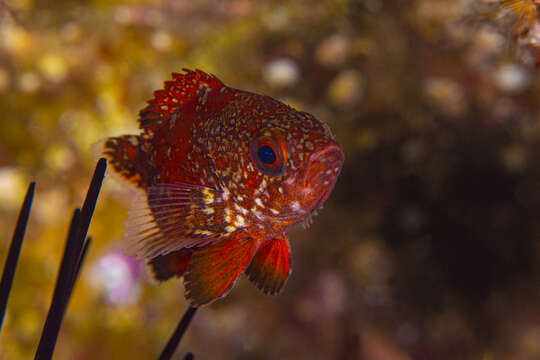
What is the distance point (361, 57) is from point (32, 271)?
3.89 metres

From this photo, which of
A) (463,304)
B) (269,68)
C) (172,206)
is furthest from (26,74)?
(463,304)

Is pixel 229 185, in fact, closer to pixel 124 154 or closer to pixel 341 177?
pixel 124 154

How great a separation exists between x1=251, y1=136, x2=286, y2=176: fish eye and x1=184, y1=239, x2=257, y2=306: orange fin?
0.67ft

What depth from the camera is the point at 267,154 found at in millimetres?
943

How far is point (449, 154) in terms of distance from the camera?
3.90 m

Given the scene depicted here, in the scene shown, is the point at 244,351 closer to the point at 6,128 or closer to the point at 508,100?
the point at 6,128

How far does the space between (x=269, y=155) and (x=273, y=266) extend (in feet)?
1.07

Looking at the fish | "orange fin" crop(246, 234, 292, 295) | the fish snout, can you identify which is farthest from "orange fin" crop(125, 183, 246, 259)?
the fish snout

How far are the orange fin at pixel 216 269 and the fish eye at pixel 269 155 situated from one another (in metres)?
0.20

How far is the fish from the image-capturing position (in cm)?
91

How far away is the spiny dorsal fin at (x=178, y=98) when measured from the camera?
1118mm

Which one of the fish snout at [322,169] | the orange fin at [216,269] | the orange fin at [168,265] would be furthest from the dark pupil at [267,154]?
the orange fin at [168,265]

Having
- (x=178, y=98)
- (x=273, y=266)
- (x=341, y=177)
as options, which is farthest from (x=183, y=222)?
(x=341, y=177)

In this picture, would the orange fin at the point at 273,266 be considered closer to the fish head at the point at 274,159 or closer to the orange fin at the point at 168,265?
the fish head at the point at 274,159
